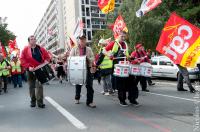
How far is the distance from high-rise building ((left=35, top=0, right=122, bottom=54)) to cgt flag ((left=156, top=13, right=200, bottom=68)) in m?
66.3

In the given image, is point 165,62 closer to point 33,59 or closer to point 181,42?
point 33,59

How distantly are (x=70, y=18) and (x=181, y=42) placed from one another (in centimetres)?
9772

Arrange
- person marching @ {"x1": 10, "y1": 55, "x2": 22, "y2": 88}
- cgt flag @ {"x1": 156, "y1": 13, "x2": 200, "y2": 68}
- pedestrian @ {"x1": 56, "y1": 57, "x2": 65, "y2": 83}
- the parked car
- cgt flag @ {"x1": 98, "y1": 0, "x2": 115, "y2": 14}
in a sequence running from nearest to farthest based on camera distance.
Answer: cgt flag @ {"x1": 156, "y1": 13, "x2": 200, "y2": 68}
cgt flag @ {"x1": 98, "y1": 0, "x2": 115, "y2": 14}
person marching @ {"x1": 10, "y1": 55, "x2": 22, "y2": 88}
the parked car
pedestrian @ {"x1": 56, "y1": 57, "x2": 65, "y2": 83}

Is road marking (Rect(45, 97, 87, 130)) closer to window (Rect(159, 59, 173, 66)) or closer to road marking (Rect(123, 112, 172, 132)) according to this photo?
road marking (Rect(123, 112, 172, 132))

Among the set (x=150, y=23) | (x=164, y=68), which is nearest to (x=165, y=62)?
(x=164, y=68)

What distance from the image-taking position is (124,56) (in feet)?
35.8

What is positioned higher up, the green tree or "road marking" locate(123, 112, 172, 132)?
the green tree

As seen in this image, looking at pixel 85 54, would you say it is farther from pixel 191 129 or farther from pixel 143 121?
pixel 191 129

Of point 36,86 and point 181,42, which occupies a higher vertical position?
point 181,42

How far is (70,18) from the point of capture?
106 meters

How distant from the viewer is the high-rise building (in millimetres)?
97812

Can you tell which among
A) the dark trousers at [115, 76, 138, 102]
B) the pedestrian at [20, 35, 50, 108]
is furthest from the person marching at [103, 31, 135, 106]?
the pedestrian at [20, 35, 50, 108]

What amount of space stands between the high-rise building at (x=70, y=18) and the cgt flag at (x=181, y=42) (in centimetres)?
6633

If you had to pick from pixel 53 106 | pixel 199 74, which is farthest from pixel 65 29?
pixel 53 106
